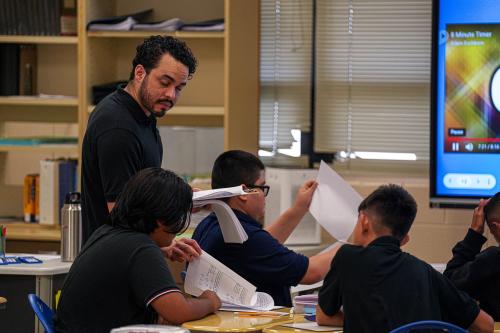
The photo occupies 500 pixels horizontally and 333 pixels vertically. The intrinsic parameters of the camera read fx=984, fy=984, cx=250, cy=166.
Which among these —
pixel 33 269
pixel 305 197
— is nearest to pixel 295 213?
pixel 305 197

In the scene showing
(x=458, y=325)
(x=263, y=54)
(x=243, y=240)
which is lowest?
(x=458, y=325)

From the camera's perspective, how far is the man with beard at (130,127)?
10.6 ft

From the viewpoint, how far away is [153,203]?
2689mm

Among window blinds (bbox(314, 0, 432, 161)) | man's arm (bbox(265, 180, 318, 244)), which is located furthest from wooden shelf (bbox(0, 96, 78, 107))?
man's arm (bbox(265, 180, 318, 244))

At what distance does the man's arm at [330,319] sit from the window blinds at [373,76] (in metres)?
2.48

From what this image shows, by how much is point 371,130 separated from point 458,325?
251cm

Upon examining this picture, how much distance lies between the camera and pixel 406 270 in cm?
288

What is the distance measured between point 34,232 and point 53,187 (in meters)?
0.26

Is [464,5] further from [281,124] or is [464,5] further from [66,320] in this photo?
[66,320]

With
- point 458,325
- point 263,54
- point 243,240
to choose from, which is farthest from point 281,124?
point 458,325

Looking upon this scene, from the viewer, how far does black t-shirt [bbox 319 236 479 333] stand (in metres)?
2.84

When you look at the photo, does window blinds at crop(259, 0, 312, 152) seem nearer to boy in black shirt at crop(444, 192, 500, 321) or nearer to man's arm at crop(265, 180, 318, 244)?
man's arm at crop(265, 180, 318, 244)

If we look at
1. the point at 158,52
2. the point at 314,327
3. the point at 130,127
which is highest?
the point at 158,52

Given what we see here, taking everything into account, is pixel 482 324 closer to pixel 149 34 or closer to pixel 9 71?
pixel 149 34
